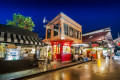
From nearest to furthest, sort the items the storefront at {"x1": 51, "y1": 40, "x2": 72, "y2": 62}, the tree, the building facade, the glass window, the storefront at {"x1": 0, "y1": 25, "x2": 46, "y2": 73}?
the storefront at {"x1": 0, "y1": 25, "x2": 46, "y2": 73} < the glass window < the storefront at {"x1": 51, "y1": 40, "x2": 72, "y2": 62} < the building facade < the tree

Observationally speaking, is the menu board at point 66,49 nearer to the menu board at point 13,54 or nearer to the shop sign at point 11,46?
the menu board at point 13,54

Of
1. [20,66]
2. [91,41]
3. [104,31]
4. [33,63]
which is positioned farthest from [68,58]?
[104,31]

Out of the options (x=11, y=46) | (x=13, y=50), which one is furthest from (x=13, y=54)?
(x=11, y=46)

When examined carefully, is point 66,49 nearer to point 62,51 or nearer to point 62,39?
point 62,51

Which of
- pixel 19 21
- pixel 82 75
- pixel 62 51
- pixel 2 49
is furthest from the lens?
pixel 19 21

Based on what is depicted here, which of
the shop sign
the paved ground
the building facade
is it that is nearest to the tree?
the building facade

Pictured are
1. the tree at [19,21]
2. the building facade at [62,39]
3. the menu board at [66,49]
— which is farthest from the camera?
the tree at [19,21]

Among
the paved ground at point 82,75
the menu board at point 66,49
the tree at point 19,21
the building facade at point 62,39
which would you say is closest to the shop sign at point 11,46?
the paved ground at point 82,75

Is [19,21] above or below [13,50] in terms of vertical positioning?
above

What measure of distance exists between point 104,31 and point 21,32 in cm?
2493

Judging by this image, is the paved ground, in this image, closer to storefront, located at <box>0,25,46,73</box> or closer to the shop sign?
storefront, located at <box>0,25,46,73</box>

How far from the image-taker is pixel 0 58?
27.2ft

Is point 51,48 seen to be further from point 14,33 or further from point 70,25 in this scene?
point 14,33

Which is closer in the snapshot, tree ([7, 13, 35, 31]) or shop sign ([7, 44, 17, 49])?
shop sign ([7, 44, 17, 49])
